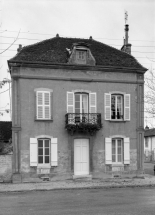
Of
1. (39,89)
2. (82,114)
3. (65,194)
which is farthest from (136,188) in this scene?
(39,89)

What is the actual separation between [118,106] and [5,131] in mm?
16144

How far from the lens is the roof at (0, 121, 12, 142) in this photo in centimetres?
2927

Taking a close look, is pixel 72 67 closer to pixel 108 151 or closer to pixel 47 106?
pixel 47 106

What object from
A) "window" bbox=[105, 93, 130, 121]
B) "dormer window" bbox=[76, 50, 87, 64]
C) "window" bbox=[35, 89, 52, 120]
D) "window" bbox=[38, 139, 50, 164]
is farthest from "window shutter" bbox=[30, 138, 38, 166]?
"dormer window" bbox=[76, 50, 87, 64]

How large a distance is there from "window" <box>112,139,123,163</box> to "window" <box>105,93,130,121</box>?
5.15 feet

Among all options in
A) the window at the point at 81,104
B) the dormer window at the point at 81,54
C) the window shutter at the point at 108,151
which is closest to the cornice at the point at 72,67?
the dormer window at the point at 81,54

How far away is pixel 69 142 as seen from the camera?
724 inches

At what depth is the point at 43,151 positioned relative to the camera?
18.0 m

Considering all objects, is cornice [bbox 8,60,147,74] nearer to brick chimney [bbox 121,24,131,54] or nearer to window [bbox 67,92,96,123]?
window [bbox 67,92,96,123]

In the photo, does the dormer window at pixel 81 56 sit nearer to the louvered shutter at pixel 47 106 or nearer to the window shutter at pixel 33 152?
the louvered shutter at pixel 47 106

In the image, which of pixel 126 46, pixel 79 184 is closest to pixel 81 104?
pixel 79 184

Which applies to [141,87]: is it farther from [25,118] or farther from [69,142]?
[25,118]

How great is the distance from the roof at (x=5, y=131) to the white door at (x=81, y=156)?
1242 cm

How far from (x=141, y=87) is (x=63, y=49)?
6062mm
